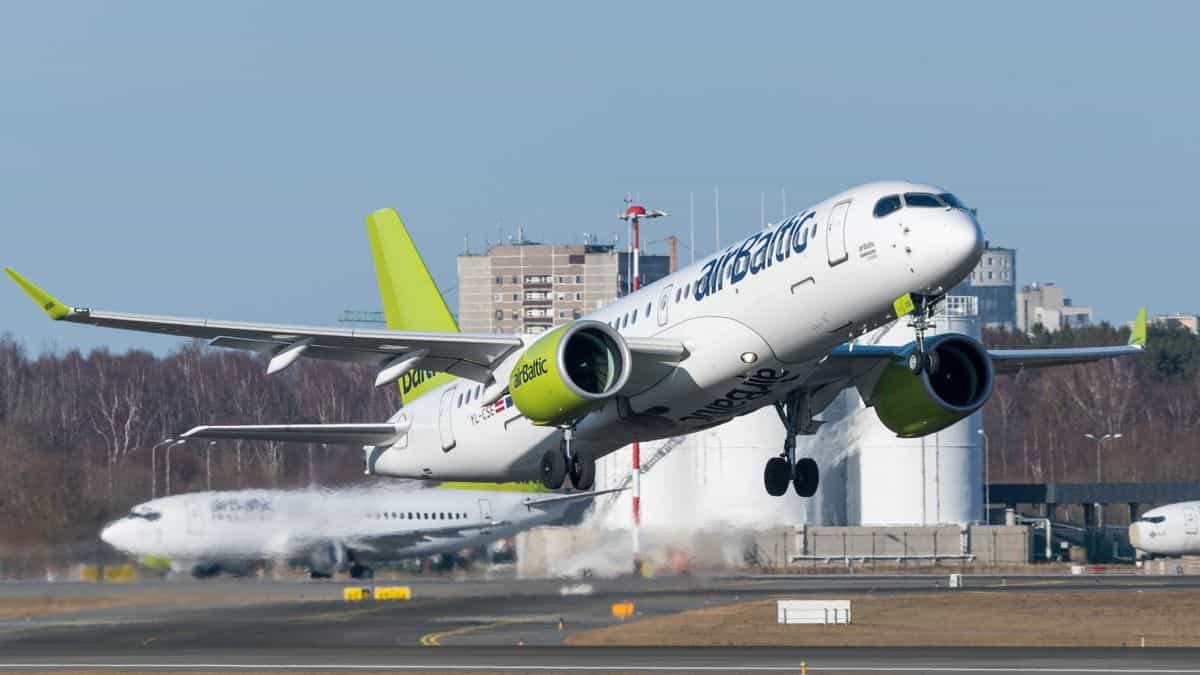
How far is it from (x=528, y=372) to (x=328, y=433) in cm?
1111

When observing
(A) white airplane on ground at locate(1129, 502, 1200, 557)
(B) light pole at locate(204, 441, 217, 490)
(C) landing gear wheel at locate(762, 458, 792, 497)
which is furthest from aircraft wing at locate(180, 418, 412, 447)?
(A) white airplane on ground at locate(1129, 502, 1200, 557)

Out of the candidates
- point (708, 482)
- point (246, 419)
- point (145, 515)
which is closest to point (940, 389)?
point (145, 515)

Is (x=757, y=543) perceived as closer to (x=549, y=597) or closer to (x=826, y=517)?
(x=549, y=597)

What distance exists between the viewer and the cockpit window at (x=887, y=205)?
1500 inches

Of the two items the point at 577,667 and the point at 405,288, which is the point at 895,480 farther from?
the point at 577,667

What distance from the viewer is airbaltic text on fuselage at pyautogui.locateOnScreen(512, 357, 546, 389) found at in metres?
42.3

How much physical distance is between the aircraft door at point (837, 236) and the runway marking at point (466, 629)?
17.4m

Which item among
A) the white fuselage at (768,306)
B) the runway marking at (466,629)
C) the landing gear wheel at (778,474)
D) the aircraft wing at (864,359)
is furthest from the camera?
the runway marking at (466,629)

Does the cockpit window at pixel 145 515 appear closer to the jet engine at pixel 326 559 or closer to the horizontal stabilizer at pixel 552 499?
the jet engine at pixel 326 559

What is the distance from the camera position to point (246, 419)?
109375 mm

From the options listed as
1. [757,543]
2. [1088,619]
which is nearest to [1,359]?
[757,543]

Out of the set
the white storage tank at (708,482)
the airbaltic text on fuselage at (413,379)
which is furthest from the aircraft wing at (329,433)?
the white storage tank at (708,482)

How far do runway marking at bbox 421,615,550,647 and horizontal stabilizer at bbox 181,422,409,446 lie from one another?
543 cm

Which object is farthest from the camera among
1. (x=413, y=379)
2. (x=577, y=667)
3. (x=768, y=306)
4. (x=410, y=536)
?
(x=410, y=536)
